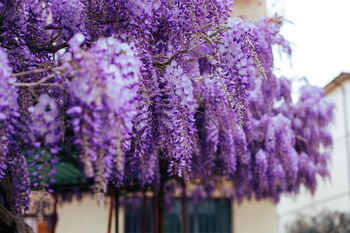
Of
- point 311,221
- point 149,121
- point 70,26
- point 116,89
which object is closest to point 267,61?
point 149,121

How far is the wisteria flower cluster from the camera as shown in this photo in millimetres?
2436

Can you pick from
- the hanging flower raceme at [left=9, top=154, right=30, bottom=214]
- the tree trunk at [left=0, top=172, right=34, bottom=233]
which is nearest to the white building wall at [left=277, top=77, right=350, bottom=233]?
the tree trunk at [left=0, top=172, right=34, bottom=233]

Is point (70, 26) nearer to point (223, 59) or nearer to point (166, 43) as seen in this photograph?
point (166, 43)

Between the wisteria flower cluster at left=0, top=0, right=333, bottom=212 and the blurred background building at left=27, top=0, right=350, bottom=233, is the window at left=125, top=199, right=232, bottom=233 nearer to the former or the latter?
the blurred background building at left=27, top=0, right=350, bottom=233

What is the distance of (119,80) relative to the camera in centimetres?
247

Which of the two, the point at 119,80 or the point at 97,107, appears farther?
the point at 119,80

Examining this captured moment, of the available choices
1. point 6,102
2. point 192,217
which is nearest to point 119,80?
point 6,102

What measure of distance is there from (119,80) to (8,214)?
252 centimetres

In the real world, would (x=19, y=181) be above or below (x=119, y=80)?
below

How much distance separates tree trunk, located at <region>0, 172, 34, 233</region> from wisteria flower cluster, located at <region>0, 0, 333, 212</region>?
1.21ft

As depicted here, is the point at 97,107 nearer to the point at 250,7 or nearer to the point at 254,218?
the point at 250,7

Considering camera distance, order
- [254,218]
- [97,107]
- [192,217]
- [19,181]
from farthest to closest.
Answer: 1. [254,218]
2. [192,217]
3. [19,181]
4. [97,107]

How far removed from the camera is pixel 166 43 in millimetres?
3865

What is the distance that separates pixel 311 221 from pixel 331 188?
4.72 ft
